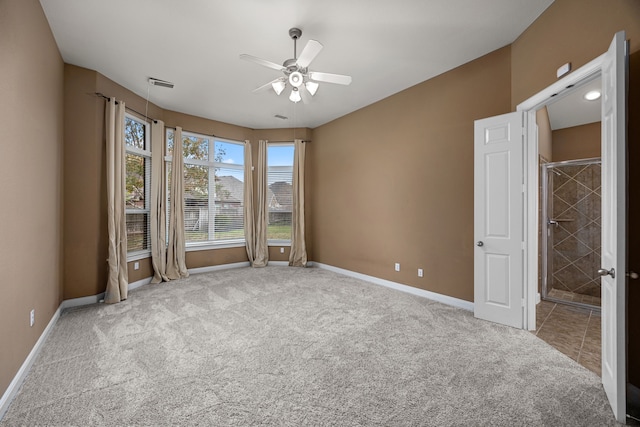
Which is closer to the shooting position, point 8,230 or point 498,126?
point 8,230

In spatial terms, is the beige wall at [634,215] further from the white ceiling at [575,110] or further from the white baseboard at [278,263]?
the white baseboard at [278,263]

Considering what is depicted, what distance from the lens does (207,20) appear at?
8.89 ft

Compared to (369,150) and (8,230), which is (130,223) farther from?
(369,150)

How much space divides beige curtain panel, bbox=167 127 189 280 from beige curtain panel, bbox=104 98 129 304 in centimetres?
103

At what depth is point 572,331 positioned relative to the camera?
9.78 ft

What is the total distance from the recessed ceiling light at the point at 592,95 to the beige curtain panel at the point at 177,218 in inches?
256

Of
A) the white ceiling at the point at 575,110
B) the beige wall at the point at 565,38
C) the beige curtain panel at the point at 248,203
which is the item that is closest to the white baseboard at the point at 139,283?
the beige curtain panel at the point at 248,203

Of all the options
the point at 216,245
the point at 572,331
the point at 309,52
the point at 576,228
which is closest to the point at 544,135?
the point at 576,228

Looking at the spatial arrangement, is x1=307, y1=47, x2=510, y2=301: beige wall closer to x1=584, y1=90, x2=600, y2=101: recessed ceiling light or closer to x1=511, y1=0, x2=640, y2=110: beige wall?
x1=511, y1=0, x2=640, y2=110: beige wall

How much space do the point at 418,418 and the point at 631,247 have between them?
1813 mm

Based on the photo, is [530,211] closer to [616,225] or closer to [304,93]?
[616,225]

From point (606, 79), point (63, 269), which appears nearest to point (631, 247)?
point (606, 79)

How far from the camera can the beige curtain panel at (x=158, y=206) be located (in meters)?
4.77

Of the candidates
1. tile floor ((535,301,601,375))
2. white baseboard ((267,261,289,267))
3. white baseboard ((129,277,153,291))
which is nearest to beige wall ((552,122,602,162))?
tile floor ((535,301,601,375))
